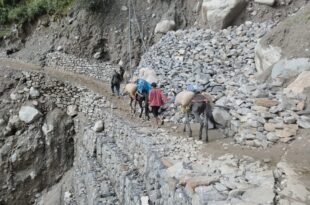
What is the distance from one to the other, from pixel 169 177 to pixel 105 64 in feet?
44.3

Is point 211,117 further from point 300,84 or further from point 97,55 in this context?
point 97,55

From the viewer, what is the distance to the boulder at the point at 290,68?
30.5 ft

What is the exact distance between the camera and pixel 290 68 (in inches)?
373

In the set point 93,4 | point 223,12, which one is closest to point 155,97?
point 223,12

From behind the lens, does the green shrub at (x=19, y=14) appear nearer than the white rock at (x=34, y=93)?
No

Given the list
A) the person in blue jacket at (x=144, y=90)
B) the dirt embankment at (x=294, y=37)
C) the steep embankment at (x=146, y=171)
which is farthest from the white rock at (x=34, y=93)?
the dirt embankment at (x=294, y=37)

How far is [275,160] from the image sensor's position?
23.1 feet

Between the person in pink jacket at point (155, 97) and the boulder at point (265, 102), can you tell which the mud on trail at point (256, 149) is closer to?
the person in pink jacket at point (155, 97)

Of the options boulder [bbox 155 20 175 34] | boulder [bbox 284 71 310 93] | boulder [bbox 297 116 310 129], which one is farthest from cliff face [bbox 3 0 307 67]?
boulder [bbox 297 116 310 129]

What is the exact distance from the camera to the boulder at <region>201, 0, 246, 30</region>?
14.7 metres

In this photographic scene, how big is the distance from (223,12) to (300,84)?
22.7 feet

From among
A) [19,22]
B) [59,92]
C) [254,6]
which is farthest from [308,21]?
[19,22]

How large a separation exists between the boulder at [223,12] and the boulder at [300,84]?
6.40m

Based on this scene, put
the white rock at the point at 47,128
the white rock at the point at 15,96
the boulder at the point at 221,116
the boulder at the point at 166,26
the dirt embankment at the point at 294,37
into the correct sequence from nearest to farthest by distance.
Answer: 1. the boulder at the point at 221,116
2. the dirt embankment at the point at 294,37
3. the white rock at the point at 47,128
4. the white rock at the point at 15,96
5. the boulder at the point at 166,26
